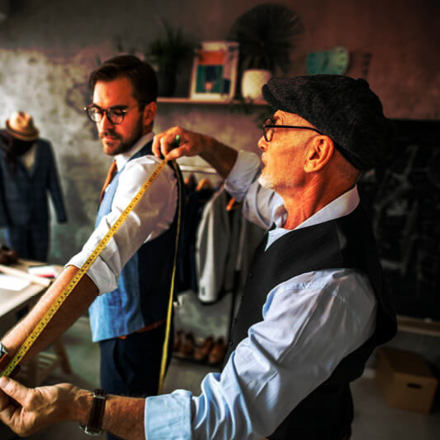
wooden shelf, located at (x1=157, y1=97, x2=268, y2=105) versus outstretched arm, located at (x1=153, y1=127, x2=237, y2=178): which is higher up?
wooden shelf, located at (x1=157, y1=97, x2=268, y2=105)

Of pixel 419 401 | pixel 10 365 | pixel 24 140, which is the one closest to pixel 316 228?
pixel 10 365

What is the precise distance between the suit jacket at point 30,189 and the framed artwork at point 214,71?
158 cm

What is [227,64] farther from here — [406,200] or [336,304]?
[336,304]

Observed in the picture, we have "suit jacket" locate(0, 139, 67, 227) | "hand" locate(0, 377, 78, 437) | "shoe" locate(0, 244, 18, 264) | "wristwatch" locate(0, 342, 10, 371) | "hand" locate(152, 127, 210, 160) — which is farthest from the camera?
"suit jacket" locate(0, 139, 67, 227)

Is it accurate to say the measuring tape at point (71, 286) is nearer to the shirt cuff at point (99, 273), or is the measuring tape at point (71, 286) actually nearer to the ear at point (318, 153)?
the shirt cuff at point (99, 273)

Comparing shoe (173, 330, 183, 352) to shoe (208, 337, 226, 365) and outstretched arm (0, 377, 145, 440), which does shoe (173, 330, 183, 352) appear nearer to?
shoe (208, 337, 226, 365)

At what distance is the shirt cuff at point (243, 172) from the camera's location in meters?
1.45

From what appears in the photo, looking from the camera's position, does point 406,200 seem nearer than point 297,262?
No

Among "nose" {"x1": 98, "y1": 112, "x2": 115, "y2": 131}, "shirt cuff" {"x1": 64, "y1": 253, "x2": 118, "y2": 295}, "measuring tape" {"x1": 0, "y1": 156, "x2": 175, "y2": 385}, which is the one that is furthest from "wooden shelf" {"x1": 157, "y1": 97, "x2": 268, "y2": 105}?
"shirt cuff" {"x1": 64, "y1": 253, "x2": 118, "y2": 295}

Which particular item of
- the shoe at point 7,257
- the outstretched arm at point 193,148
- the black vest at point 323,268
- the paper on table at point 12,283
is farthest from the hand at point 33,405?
the shoe at point 7,257

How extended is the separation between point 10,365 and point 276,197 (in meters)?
1.06

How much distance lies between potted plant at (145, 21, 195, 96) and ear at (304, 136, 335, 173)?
7.76 ft

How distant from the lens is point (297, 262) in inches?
32.3

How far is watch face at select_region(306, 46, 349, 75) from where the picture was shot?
2.66m
